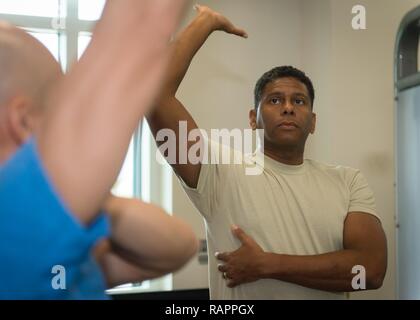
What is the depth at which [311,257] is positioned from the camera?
38.9 inches

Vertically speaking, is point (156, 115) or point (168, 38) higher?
point (156, 115)

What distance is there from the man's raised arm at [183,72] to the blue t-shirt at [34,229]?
1.99ft

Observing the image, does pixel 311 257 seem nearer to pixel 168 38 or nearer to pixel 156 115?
pixel 156 115

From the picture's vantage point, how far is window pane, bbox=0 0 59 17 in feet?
5.98

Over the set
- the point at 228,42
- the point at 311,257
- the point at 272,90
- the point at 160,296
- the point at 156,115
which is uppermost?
the point at 228,42

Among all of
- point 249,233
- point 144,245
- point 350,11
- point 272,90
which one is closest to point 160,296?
point 249,233

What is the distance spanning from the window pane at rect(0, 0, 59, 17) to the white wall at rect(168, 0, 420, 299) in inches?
23.4

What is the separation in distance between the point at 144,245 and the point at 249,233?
765mm

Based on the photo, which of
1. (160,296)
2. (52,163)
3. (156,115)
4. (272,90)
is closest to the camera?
(52,163)

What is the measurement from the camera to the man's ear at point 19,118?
0.24 meters
